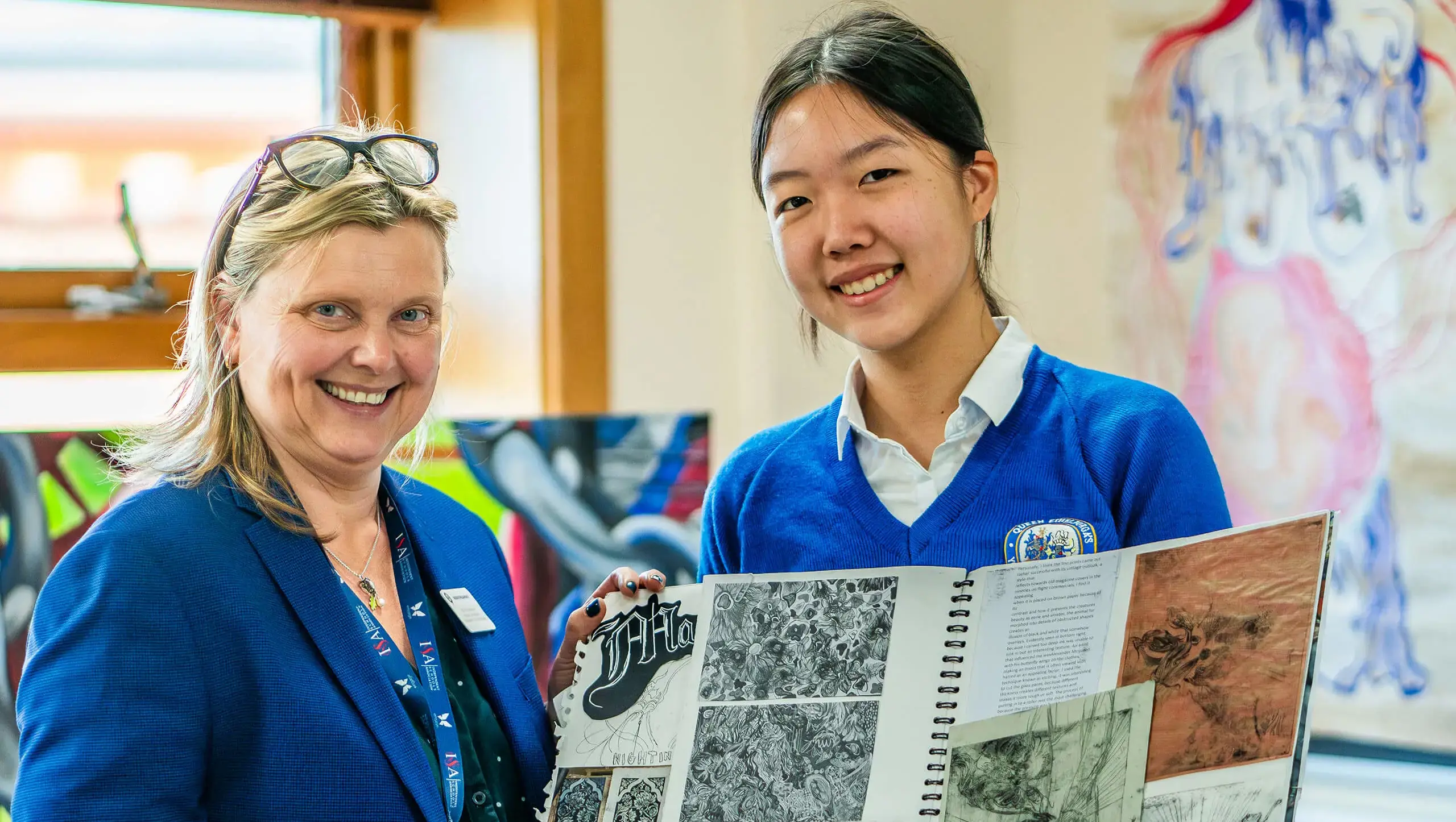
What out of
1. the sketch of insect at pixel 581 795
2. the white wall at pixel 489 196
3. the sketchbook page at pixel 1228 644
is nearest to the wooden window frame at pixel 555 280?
the white wall at pixel 489 196

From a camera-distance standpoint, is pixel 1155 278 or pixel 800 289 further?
pixel 1155 278

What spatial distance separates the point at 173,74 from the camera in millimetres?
2555

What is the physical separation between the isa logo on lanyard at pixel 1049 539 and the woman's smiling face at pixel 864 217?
8.9 inches

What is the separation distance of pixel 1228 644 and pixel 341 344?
84 cm

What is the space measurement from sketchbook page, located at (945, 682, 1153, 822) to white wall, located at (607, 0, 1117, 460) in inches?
56.7

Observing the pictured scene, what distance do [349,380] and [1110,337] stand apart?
177cm

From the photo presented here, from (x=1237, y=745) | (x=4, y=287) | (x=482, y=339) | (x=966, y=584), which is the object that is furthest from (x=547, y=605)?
(x=1237, y=745)

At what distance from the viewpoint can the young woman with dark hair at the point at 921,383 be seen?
1.24m

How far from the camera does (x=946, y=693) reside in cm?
115

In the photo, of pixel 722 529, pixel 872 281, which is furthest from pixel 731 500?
pixel 872 281

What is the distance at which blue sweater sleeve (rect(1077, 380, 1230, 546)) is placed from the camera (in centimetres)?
120

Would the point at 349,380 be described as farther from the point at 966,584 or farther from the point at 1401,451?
the point at 1401,451

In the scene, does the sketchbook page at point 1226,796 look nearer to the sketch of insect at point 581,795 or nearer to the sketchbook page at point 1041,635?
the sketchbook page at point 1041,635

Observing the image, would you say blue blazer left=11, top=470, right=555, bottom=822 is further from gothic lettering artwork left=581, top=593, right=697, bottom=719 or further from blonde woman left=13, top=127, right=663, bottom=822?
gothic lettering artwork left=581, top=593, right=697, bottom=719
